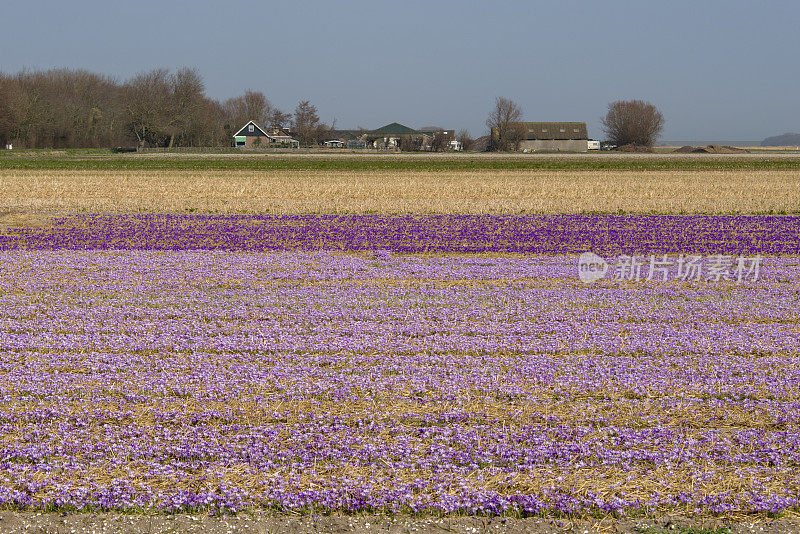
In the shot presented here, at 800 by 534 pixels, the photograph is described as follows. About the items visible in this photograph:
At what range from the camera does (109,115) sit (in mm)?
142750

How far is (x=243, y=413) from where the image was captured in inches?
297

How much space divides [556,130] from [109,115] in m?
93.8

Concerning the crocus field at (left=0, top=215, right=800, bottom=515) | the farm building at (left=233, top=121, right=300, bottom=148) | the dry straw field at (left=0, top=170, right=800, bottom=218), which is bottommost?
the crocus field at (left=0, top=215, right=800, bottom=515)

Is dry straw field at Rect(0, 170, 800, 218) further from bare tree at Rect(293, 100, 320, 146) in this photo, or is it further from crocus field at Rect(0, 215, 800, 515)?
bare tree at Rect(293, 100, 320, 146)

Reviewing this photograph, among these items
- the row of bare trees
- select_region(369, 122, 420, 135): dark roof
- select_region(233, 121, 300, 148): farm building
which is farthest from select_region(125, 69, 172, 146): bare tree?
select_region(369, 122, 420, 135): dark roof

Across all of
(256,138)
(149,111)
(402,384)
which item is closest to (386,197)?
(402,384)

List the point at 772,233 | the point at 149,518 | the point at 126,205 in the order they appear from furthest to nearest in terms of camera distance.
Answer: the point at 126,205
the point at 772,233
the point at 149,518

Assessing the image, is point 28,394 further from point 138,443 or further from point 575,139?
point 575,139

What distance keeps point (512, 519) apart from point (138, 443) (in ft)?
10.8

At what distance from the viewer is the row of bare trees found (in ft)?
390

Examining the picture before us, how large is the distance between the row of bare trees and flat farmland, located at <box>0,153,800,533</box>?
10742cm

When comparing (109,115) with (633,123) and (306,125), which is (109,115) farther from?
(633,123)

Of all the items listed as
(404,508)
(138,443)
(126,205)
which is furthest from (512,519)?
(126,205)

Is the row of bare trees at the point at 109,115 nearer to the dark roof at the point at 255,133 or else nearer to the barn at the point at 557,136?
the dark roof at the point at 255,133
